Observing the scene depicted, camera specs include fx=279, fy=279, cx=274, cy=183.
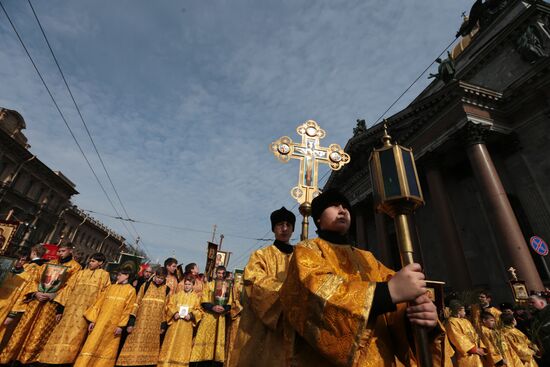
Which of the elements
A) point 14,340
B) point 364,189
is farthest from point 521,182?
point 14,340

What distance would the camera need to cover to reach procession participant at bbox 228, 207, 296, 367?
2430mm

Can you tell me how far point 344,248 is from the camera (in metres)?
2.29

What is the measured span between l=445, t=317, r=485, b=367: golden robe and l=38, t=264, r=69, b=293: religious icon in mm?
8357

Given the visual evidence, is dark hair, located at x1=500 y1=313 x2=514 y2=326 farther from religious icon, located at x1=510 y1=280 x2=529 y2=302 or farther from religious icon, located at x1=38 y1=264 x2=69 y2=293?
religious icon, located at x1=38 y1=264 x2=69 y2=293

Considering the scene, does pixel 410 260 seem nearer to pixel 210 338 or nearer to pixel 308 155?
pixel 308 155

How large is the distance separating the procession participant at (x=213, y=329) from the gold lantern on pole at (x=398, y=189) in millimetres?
5387

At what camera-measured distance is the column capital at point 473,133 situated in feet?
38.0

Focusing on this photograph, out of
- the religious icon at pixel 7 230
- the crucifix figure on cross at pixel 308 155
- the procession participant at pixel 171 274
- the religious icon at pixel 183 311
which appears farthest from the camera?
the procession participant at pixel 171 274

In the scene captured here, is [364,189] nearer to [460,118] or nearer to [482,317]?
[460,118]

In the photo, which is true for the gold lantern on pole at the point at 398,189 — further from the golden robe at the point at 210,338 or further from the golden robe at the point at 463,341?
the golden robe at the point at 210,338

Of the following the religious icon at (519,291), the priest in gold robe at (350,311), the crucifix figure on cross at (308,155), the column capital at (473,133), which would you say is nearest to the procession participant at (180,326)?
the crucifix figure on cross at (308,155)

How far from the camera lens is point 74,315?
569 centimetres

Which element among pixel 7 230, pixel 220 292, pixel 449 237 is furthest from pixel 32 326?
pixel 449 237

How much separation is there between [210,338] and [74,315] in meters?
2.86
